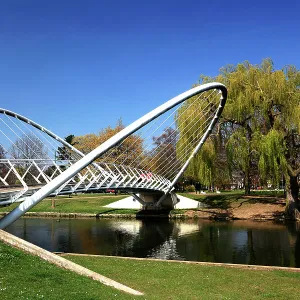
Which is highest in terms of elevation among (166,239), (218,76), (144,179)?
(218,76)

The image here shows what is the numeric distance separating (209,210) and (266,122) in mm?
10095

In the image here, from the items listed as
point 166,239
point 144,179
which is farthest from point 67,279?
point 144,179

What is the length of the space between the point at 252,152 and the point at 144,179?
937 cm

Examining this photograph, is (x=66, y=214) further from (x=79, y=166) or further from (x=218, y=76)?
(x=79, y=166)

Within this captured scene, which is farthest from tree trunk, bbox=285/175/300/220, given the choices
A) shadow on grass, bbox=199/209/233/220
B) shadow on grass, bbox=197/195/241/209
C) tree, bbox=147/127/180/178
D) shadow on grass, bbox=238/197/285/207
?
tree, bbox=147/127/180/178

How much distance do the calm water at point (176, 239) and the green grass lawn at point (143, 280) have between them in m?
4.97

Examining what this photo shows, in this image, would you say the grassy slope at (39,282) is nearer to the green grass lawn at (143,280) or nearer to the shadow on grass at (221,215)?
the green grass lawn at (143,280)

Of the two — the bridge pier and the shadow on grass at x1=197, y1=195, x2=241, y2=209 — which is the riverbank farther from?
the bridge pier

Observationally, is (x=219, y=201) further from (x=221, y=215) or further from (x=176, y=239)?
(x=176, y=239)

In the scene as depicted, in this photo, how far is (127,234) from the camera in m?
28.9

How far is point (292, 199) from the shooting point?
34.2 m

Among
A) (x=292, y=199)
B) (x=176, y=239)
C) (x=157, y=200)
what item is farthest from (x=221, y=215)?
(x=176, y=239)

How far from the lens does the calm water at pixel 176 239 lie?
67.0 ft

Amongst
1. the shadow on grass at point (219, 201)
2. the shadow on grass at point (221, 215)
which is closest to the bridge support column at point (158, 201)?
the shadow on grass at point (219, 201)
